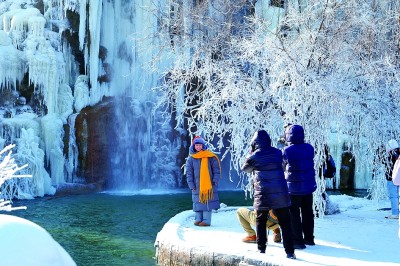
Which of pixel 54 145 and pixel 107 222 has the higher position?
pixel 54 145

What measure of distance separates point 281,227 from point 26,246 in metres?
4.44

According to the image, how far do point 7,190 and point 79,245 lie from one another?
1139 centimetres

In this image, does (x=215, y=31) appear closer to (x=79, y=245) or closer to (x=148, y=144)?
(x=79, y=245)

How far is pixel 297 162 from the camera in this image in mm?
7516

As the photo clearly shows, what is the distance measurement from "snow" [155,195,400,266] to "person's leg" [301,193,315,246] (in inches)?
5.4

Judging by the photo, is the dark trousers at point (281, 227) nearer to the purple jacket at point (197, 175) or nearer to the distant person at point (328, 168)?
the purple jacket at point (197, 175)

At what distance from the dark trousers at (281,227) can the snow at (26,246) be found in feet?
13.6

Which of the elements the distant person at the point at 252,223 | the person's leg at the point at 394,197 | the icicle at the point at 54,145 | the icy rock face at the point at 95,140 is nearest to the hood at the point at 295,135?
the distant person at the point at 252,223

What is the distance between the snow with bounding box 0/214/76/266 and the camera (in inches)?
103

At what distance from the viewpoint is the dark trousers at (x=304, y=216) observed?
24.2ft

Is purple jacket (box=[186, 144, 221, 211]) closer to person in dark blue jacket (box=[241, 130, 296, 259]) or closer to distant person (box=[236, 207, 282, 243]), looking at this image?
distant person (box=[236, 207, 282, 243])

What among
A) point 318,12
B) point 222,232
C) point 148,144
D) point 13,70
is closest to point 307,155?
point 222,232

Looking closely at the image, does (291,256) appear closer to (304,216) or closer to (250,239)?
(250,239)

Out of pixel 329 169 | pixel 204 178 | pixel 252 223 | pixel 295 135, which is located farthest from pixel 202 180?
pixel 329 169
